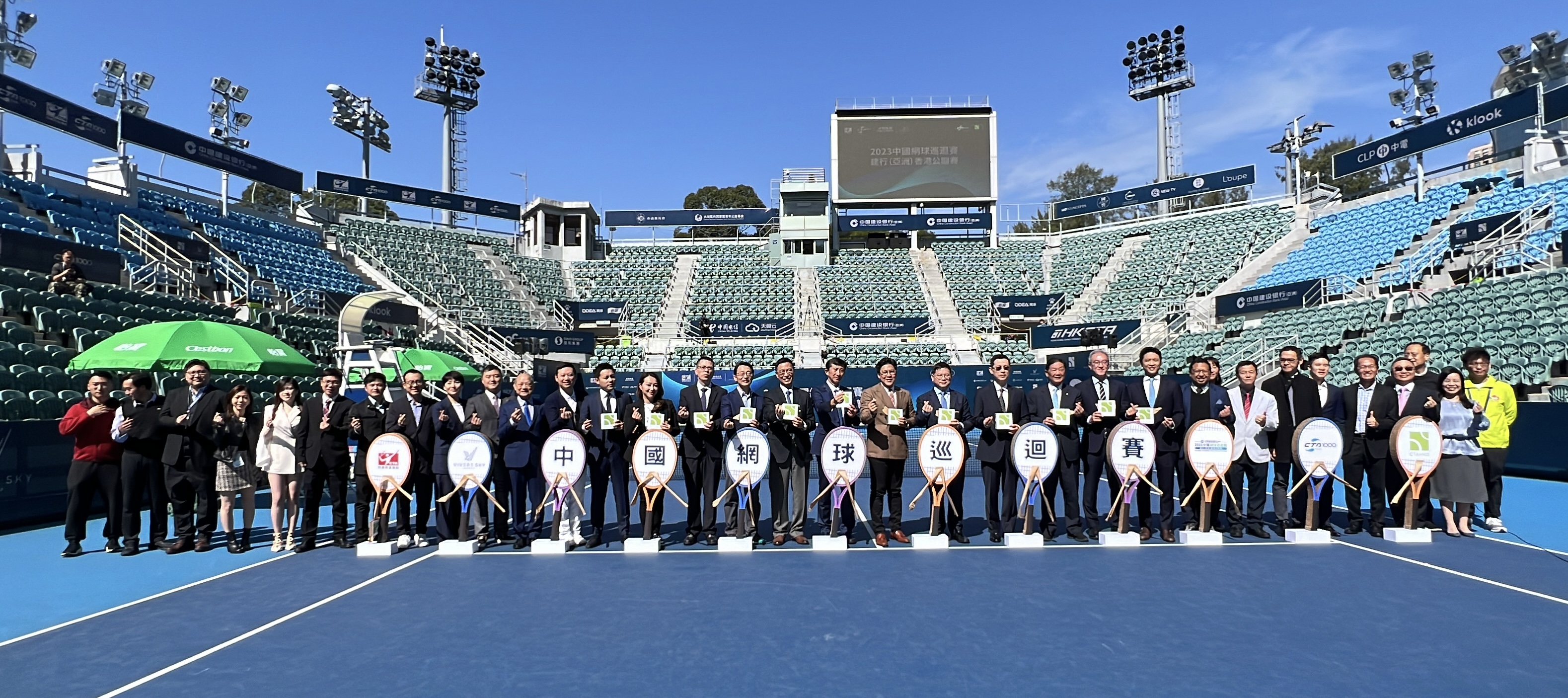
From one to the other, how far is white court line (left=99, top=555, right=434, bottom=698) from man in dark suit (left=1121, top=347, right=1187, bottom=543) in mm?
7840

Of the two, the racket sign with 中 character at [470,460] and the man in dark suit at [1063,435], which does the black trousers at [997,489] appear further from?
the racket sign with 中 character at [470,460]

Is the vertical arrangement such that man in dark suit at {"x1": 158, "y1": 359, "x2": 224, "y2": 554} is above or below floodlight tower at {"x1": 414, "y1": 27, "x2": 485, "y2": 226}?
→ below

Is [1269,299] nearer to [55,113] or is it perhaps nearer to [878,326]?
[878,326]

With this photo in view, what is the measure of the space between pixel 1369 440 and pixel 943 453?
4933 millimetres

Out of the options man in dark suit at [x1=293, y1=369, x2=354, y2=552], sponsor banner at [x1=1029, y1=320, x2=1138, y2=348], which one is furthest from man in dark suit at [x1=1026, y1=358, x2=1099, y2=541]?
sponsor banner at [x1=1029, y1=320, x2=1138, y2=348]

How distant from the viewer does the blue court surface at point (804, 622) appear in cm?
505

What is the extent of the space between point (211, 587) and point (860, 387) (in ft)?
77.3

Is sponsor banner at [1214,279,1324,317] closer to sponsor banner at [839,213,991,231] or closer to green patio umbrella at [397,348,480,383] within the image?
sponsor banner at [839,213,991,231]

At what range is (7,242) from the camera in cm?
1767

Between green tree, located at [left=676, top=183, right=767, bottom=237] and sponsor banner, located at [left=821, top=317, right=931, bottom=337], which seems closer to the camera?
sponsor banner, located at [left=821, top=317, right=931, bottom=337]

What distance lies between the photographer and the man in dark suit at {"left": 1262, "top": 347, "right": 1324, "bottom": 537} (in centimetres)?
967

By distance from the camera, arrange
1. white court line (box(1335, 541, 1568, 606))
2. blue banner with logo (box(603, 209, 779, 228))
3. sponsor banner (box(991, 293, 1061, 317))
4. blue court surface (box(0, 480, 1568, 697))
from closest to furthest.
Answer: blue court surface (box(0, 480, 1568, 697))
white court line (box(1335, 541, 1568, 606))
sponsor banner (box(991, 293, 1061, 317))
blue banner with logo (box(603, 209, 779, 228))

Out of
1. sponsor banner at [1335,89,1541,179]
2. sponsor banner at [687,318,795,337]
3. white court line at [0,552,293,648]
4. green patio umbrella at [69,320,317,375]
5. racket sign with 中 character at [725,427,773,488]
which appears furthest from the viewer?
sponsor banner at [687,318,795,337]

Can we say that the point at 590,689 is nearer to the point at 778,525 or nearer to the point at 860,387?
the point at 778,525
